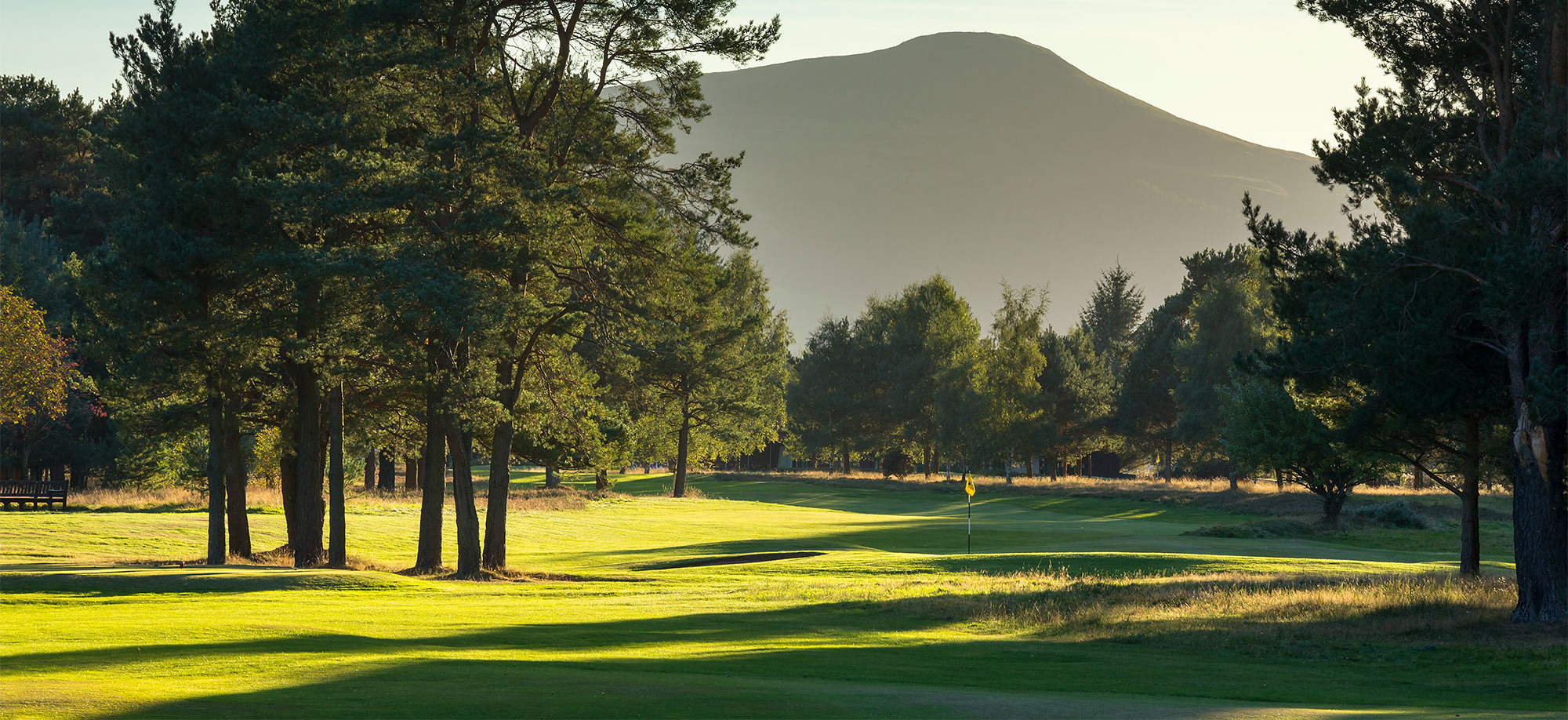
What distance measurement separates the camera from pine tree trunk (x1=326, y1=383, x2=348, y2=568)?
93.2 feet

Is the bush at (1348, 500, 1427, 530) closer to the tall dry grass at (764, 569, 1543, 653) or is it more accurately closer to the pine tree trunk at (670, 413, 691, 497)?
the tall dry grass at (764, 569, 1543, 653)

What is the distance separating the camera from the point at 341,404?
29531 mm

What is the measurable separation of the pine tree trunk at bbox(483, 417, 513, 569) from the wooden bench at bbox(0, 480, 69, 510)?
685 inches

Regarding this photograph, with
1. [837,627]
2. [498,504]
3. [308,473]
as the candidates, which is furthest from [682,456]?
[837,627]

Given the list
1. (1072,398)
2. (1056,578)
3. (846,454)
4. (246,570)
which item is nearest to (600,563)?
(246,570)

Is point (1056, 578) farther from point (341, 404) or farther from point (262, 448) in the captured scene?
point (262, 448)

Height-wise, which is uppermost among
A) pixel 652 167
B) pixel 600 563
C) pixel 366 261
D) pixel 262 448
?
pixel 652 167

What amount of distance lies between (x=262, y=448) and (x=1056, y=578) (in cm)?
3114

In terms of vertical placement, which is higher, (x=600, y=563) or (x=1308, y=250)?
(x=1308, y=250)

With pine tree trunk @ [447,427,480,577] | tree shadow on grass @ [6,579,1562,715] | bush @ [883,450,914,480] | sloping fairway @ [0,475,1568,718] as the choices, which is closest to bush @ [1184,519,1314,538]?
sloping fairway @ [0,475,1568,718]

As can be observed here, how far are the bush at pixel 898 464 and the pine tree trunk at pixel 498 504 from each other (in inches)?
2457

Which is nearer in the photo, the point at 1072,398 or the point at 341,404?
the point at 341,404

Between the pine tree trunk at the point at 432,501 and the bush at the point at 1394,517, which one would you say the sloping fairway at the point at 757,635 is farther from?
the bush at the point at 1394,517

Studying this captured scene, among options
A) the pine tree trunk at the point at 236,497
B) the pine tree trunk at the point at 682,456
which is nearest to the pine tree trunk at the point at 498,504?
the pine tree trunk at the point at 236,497
